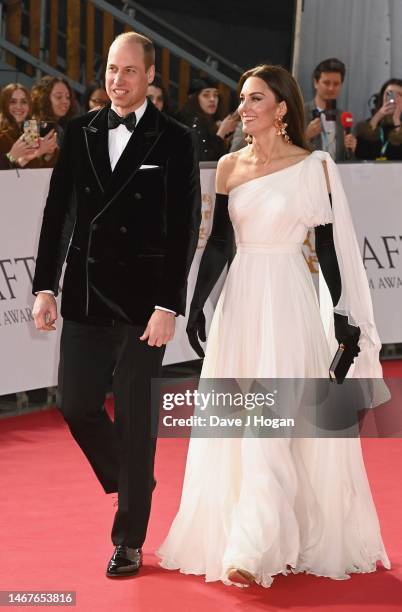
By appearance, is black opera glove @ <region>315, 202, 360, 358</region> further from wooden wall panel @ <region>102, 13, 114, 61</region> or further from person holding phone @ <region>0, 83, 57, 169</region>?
wooden wall panel @ <region>102, 13, 114, 61</region>

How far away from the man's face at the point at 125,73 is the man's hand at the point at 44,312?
721 mm

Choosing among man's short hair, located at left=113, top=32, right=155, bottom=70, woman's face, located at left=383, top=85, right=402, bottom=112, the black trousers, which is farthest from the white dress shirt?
woman's face, located at left=383, top=85, right=402, bottom=112

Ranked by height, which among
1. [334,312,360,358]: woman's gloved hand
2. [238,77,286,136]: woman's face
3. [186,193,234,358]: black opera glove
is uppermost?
[238,77,286,136]: woman's face

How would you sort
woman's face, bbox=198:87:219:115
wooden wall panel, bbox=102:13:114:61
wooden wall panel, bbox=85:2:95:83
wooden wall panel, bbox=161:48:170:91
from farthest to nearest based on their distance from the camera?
wooden wall panel, bbox=161:48:170:91, wooden wall panel, bbox=102:13:114:61, wooden wall panel, bbox=85:2:95:83, woman's face, bbox=198:87:219:115

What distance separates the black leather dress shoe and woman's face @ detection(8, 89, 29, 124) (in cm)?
457

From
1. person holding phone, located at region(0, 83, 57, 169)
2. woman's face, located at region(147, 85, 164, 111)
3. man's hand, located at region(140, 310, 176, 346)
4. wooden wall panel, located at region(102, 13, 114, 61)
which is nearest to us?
man's hand, located at region(140, 310, 176, 346)

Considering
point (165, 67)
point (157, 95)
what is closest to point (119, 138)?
point (157, 95)

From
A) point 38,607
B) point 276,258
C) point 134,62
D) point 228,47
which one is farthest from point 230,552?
point 228,47

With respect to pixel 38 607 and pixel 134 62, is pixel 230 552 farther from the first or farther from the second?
pixel 134 62

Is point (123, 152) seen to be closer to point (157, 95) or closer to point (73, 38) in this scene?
point (157, 95)

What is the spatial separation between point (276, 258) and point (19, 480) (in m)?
2.06

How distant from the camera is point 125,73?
439 centimetres

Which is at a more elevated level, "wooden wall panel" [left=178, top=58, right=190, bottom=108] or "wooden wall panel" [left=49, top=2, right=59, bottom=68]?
"wooden wall panel" [left=49, top=2, right=59, bottom=68]

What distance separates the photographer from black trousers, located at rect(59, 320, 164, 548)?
4.49m
